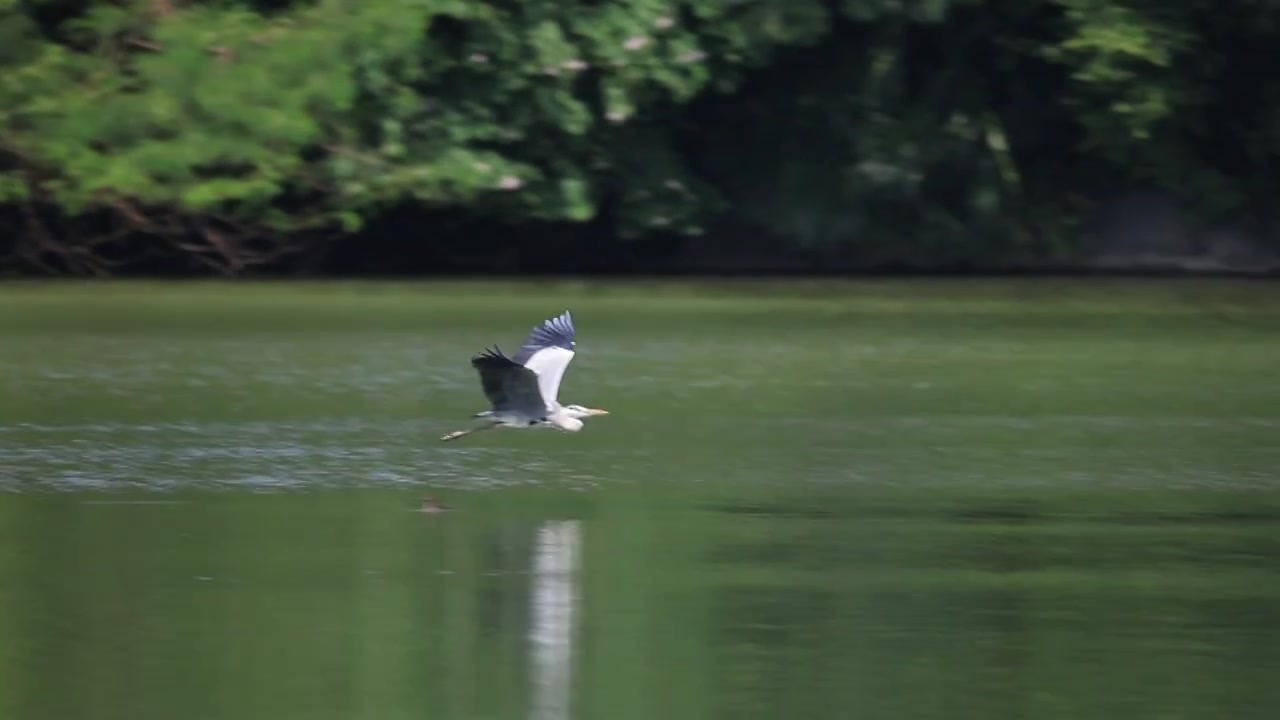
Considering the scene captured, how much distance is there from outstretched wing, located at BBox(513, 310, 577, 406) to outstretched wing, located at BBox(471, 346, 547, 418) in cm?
4

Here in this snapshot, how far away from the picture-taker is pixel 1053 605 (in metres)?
8.39

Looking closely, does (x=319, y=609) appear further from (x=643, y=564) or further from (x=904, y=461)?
(x=904, y=461)

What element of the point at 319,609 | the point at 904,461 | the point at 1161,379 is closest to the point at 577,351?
the point at 1161,379

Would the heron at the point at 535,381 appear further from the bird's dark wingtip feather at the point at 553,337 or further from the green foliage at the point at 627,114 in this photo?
the green foliage at the point at 627,114

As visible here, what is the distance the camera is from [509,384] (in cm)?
1048

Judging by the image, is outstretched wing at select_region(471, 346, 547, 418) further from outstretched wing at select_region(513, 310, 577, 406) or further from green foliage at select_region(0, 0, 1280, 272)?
green foliage at select_region(0, 0, 1280, 272)

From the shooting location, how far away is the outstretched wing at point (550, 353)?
34.6 ft

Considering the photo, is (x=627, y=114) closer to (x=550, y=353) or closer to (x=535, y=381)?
(x=550, y=353)

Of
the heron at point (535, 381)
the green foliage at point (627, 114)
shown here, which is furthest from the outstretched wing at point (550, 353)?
the green foliage at point (627, 114)

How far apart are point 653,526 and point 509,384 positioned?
940 mm

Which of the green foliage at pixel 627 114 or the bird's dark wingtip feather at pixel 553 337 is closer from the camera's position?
the bird's dark wingtip feather at pixel 553 337

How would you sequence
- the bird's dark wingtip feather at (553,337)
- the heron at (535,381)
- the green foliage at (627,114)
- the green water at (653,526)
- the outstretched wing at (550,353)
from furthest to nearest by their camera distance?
the green foliage at (627,114)
the bird's dark wingtip feather at (553,337)
the outstretched wing at (550,353)
the heron at (535,381)
the green water at (653,526)

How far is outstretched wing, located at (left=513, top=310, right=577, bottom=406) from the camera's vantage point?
10547 mm

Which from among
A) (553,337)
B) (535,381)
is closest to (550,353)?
(553,337)
